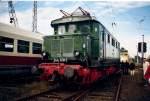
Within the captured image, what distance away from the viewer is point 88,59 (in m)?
11.5

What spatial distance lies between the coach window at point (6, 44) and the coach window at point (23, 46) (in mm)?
759

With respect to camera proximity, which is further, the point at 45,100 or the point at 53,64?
the point at 53,64

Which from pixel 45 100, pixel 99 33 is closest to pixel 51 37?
pixel 99 33

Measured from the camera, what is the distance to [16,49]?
15.2 m

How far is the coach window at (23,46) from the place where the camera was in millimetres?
15625

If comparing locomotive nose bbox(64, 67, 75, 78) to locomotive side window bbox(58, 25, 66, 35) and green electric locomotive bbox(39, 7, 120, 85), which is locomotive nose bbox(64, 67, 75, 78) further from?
locomotive side window bbox(58, 25, 66, 35)

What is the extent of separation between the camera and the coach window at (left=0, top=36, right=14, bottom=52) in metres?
14.0

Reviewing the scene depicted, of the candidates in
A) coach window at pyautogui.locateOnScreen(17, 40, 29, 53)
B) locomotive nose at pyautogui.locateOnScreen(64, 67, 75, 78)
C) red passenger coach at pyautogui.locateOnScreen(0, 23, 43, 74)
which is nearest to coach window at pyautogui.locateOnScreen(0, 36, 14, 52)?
red passenger coach at pyautogui.locateOnScreen(0, 23, 43, 74)

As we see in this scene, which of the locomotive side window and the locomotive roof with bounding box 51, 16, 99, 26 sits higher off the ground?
the locomotive roof with bounding box 51, 16, 99, 26

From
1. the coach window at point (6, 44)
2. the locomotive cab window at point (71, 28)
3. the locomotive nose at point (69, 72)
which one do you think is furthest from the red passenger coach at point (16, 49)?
the locomotive nose at point (69, 72)

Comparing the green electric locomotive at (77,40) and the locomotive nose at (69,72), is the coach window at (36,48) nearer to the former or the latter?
the green electric locomotive at (77,40)

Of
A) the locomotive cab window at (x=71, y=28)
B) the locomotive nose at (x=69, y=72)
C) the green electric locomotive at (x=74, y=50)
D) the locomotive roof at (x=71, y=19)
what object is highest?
the locomotive roof at (x=71, y=19)

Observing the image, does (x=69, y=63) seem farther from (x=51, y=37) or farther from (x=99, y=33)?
(x=99, y=33)

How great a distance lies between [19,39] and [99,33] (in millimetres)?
5638
